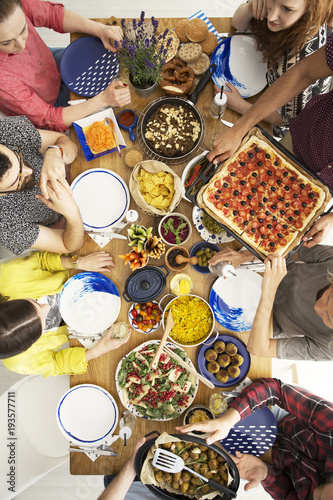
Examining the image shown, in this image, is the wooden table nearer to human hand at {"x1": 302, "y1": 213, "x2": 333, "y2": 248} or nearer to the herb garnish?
the herb garnish

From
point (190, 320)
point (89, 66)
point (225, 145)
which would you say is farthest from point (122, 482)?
point (89, 66)

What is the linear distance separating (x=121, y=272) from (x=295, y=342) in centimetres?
99

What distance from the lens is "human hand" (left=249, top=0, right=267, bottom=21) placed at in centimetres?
165

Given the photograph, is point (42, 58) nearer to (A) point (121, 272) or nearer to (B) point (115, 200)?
(B) point (115, 200)

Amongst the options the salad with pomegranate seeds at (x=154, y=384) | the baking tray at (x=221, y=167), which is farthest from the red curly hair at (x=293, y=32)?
the salad with pomegranate seeds at (x=154, y=384)

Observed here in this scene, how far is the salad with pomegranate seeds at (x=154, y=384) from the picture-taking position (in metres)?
1.64

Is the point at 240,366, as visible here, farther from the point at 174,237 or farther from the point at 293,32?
the point at 293,32

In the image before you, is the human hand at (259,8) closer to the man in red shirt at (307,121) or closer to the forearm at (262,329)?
the man in red shirt at (307,121)

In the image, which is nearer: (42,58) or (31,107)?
(31,107)

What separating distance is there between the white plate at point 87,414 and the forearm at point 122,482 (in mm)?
174

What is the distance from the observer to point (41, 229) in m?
1.76

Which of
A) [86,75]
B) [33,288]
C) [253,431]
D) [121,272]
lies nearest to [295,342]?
[253,431]

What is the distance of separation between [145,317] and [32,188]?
92cm

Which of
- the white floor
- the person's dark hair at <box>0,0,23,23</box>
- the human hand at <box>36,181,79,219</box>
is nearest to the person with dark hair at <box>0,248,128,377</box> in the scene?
the human hand at <box>36,181,79,219</box>
